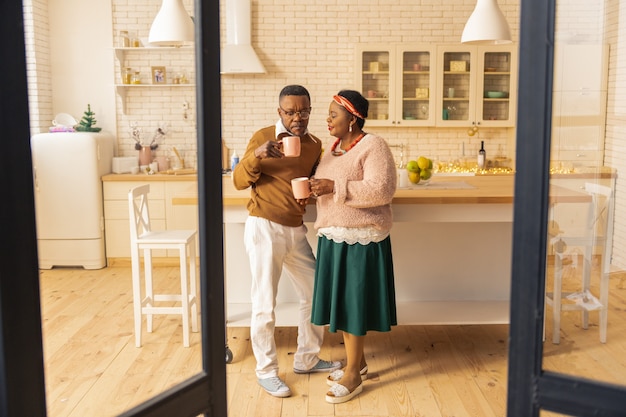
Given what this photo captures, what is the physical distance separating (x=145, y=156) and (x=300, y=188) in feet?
13.8

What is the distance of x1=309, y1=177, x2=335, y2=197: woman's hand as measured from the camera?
309 cm

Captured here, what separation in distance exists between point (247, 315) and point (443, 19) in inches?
180

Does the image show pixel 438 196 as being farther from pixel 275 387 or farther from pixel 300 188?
pixel 275 387

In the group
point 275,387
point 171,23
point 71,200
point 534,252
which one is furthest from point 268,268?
point 71,200

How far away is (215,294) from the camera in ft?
5.03

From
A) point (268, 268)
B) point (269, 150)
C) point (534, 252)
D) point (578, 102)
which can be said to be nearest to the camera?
point (534, 252)

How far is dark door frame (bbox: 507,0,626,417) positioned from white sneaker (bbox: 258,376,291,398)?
1.99 metres

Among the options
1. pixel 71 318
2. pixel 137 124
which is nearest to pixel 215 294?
pixel 71 318

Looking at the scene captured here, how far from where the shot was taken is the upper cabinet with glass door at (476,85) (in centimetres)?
685

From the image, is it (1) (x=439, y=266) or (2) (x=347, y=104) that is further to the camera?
(1) (x=439, y=266)

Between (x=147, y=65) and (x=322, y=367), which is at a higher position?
(x=147, y=65)

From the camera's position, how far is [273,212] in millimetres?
3260

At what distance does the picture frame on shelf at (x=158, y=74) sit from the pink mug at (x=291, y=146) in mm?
4352

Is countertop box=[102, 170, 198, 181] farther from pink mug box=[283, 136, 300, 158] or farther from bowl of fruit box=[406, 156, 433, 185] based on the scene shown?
pink mug box=[283, 136, 300, 158]
